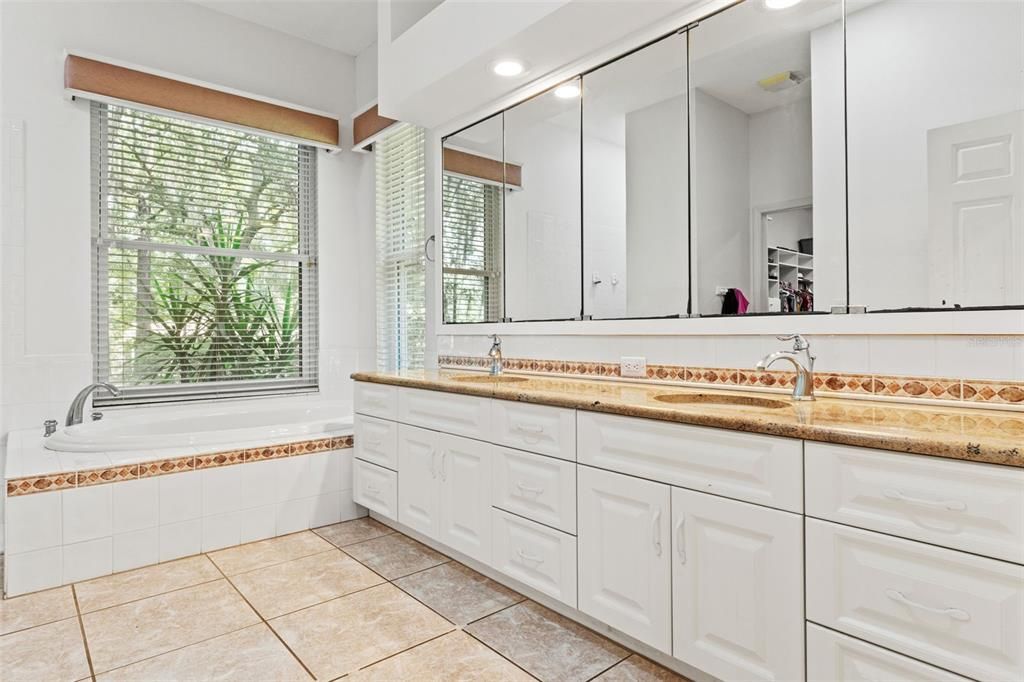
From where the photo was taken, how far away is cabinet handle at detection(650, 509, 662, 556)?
1.52 metres

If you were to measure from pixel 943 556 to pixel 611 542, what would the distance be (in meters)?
0.80

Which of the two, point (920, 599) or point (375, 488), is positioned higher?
point (920, 599)

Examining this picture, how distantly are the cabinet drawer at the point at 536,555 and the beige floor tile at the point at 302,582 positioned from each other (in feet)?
1.92

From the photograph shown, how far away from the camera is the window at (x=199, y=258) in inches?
129

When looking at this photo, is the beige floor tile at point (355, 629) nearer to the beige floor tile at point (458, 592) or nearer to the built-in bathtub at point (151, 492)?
the beige floor tile at point (458, 592)

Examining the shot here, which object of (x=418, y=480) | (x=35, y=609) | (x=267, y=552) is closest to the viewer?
(x=35, y=609)

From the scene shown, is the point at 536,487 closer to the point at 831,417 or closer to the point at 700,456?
the point at 700,456

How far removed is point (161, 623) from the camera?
6.43 feet

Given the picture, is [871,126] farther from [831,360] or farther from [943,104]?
[831,360]

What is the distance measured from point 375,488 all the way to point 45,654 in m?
1.28

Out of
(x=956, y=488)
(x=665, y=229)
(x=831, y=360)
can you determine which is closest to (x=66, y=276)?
(x=665, y=229)

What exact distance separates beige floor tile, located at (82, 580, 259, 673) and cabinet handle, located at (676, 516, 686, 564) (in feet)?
4.73

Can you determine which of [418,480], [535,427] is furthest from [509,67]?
[418,480]

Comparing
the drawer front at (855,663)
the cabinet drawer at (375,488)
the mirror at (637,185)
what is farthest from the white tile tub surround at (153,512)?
the drawer front at (855,663)
